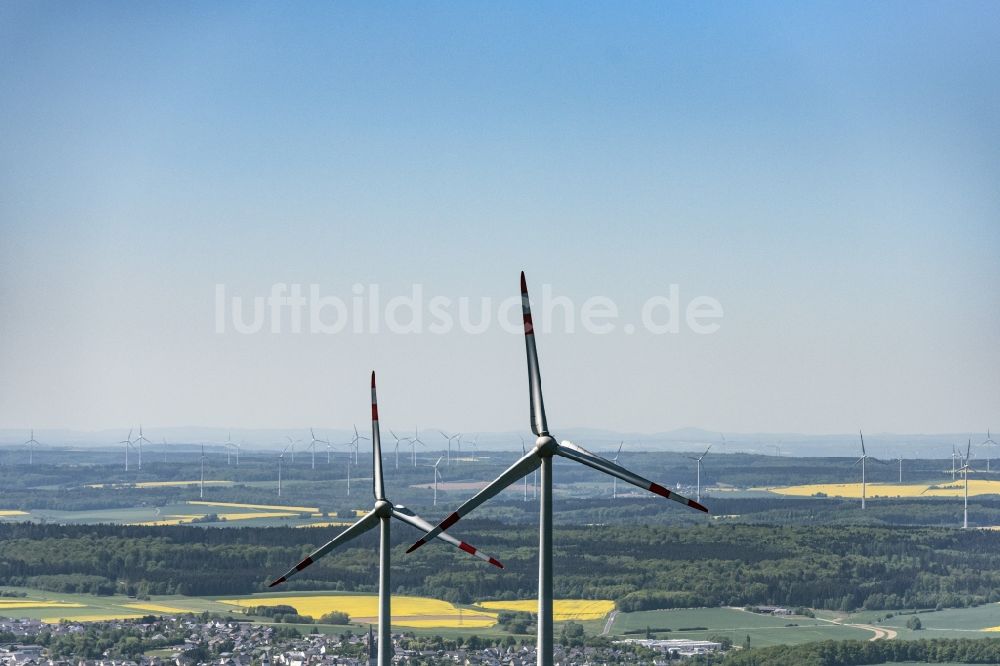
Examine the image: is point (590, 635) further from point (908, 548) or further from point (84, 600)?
point (908, 548)

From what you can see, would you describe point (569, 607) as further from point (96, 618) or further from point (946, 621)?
point (96, 618)

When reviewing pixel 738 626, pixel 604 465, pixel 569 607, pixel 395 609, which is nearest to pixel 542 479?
pixel 604 465

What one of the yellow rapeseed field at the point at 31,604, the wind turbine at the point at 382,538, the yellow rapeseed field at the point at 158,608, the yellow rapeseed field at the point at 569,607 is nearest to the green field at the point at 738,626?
the yellow rapeseed field at the point at 569,607

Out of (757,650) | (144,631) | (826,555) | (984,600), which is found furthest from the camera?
(826,555)

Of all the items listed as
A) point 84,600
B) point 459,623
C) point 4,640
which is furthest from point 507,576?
point 4,640

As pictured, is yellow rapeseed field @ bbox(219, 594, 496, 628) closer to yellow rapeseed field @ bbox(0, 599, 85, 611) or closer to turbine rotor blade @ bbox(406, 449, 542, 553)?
yellow rapeseed field @ bbox(0, 599, 85, 611)

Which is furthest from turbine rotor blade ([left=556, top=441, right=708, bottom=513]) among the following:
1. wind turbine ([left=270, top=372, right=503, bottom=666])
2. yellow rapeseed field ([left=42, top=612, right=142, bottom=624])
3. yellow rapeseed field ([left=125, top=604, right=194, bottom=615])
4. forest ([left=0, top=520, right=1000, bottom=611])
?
forest ([left=0, top=520, right=1000, bottom=611])
